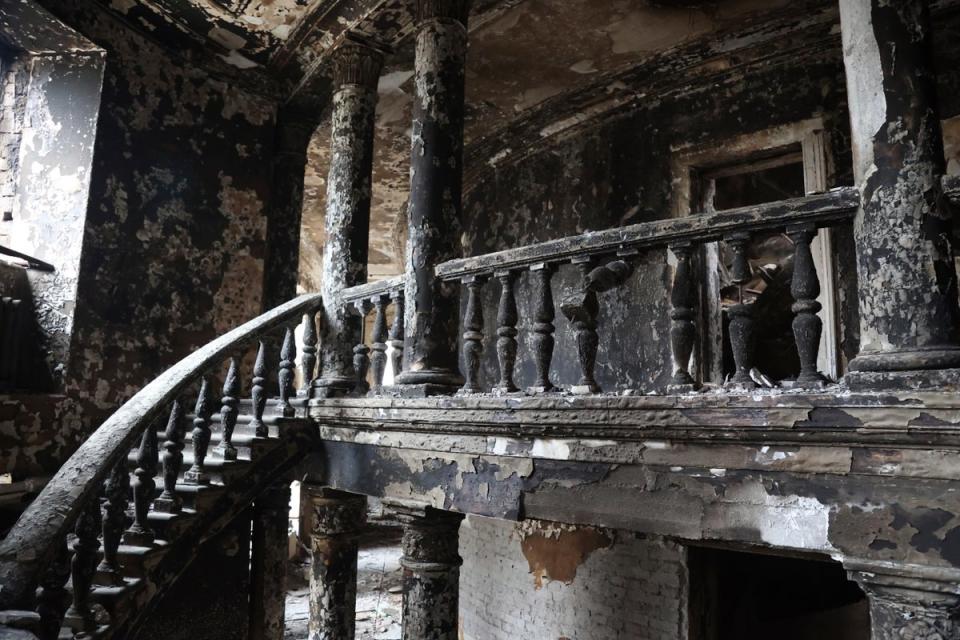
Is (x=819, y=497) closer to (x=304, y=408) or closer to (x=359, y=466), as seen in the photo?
(x=359, y=466)

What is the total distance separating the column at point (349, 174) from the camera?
17.1ft

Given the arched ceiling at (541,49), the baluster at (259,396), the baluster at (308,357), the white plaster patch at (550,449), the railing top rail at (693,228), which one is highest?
the arched ceiling at (541,49)

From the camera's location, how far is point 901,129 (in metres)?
2.28

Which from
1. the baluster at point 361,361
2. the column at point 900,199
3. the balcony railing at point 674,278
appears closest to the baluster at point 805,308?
the balcony railing at point 674,278

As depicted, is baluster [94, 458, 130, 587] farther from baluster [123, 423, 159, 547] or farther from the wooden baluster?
the wooden baluster

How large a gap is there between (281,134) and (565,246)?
4420 millimetres

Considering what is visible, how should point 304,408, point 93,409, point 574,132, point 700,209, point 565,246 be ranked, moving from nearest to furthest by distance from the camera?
1. point 565,246
2. point 304,408
3. point 93,409
4. point 700,209
5. point 574,132

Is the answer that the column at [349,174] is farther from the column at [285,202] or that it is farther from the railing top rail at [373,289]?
the column at [285,202]

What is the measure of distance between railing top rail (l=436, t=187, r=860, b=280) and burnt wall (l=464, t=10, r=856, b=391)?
9.00 ft

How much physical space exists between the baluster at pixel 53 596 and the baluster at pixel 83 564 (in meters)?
0.21

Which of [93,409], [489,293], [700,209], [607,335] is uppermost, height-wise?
[700,209]

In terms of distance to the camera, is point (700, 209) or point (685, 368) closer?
point (685, 368)

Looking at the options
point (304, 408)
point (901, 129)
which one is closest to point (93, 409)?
point (304, 408)

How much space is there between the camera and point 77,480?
3199 mm
